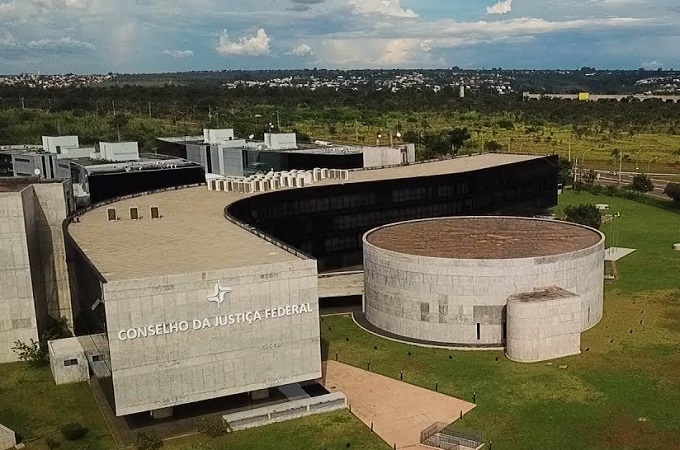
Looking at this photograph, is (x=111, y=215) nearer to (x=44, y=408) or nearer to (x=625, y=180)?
(x=44, y=408)

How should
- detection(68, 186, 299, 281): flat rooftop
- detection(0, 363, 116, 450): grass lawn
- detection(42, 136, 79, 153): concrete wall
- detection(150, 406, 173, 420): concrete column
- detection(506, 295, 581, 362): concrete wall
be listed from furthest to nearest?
detection(42, 136, 79, 153): concrete wall, detection(506, 295, 581, 362): concrete wall, detection(68, 186, 299, 281): flat rooftop, detection(150, 406, 173, 420): concrete column, detection(0, 363, 116, 450): grass lawn

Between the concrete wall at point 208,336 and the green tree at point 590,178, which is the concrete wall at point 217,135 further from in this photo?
the concrete wall at point 208,336

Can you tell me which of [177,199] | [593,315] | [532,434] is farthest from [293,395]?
[177,199]

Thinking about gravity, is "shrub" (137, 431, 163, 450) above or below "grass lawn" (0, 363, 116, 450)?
above

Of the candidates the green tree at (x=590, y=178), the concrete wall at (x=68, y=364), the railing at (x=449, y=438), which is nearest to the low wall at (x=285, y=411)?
the railing at (x=449, y=438)

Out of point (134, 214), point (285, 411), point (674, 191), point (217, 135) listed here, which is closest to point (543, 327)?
point (285, 411)

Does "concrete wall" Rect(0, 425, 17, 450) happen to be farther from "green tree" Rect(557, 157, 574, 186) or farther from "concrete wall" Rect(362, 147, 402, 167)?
"green tree" Rect(557, 157, 574, 186)

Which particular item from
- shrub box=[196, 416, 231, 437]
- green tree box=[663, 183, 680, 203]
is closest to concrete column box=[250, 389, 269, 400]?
shrub box=[196, 416, 231, 437]
